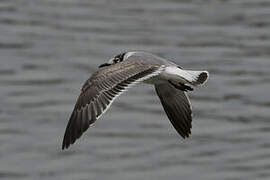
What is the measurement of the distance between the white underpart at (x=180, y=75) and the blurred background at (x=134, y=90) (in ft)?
15.3

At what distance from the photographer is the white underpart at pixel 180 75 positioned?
1062 cm

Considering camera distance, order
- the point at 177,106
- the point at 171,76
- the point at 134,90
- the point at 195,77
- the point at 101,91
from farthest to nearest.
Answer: the point at 134,90
the point at 177,106
the point at 171,76
the point at 195,77
the point at 101,91

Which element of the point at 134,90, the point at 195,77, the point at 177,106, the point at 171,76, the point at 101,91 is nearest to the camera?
the point at 101,91

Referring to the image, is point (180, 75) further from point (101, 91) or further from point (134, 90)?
point (134, 90)

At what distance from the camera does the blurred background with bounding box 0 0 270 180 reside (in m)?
15.8

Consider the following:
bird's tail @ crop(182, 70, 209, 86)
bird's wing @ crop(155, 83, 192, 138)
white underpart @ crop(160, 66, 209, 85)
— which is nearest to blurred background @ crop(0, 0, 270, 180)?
bird's wing @ crop(155, 83, 192, 138)

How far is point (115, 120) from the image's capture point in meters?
16.8

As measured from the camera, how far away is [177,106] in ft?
38.9

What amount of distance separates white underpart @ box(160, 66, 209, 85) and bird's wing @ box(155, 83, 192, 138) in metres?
0.84

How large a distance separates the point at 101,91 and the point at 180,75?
28.8 inches

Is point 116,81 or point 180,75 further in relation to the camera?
point 180,75

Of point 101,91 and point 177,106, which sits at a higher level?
point 101,91

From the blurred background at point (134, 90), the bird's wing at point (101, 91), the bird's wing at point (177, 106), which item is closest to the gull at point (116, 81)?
the bird's wing at point (101, 91)

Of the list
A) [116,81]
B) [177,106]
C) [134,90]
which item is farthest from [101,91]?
[134,90]
